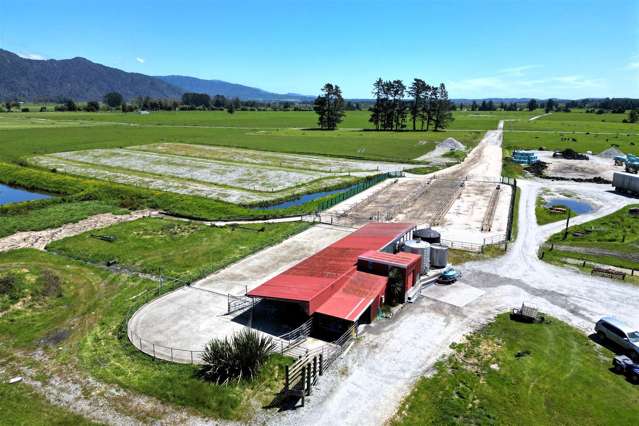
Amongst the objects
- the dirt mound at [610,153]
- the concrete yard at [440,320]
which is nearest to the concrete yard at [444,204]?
the concrete yard at [440,320]

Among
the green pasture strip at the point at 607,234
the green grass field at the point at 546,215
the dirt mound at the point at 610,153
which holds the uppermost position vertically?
the dirt mound at the point at 610,153

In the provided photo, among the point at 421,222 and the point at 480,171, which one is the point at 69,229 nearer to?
the point at 421,222

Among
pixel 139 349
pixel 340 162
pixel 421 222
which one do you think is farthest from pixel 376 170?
pixel 139 349

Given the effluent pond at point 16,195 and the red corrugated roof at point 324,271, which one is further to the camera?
the effluent pond at point 16,195

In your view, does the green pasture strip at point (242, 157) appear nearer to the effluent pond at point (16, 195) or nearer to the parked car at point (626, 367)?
the effluent pond at point (16, 195)

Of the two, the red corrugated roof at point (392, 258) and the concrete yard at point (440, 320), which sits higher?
the red corrugated roof at point (392, 258)

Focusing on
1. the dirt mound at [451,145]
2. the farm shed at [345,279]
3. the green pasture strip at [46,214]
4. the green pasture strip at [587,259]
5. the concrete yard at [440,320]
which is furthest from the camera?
the dirt mound at [451,145]

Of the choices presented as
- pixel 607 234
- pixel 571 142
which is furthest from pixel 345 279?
pixel 571 142
